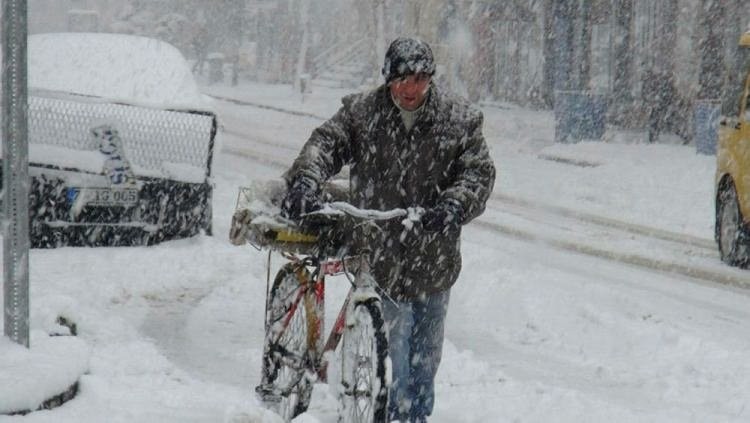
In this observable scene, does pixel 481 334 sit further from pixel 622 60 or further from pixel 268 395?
pixel 622 60

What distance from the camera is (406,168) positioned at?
549 cm

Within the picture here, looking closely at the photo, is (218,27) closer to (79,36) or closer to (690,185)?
(690,185)

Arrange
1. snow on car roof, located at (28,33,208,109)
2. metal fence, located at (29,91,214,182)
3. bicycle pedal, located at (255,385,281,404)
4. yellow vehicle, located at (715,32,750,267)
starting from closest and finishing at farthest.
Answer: bicycle pedal, located at (255,385,281,404), metal fence, located at (29,91,214,182), snow on car roof, located at (28,33,208,109), yellow vehicle, located at (715,32,750,267)

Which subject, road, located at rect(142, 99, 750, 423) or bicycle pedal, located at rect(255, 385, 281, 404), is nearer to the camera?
bicycle pedal, located at rect(255, 385, 281, 404)

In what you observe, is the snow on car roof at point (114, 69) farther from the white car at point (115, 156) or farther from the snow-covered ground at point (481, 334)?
the snow-covered ground at point (481, 334)

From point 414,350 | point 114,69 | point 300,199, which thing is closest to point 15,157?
point 300,199

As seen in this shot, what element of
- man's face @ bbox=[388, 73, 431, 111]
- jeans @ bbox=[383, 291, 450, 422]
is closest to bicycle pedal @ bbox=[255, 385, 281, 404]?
jeans @ bbox=[383, 291, 450, 422]

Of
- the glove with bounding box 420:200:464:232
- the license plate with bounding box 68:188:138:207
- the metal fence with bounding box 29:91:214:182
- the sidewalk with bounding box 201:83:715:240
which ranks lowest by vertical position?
the sidewalk with bounding box 201:83:715:240

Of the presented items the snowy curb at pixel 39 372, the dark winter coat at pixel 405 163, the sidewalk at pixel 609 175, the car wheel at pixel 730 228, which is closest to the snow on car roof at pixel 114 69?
the snowy curb at pixel 39 372

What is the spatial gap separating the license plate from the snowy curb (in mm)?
3997

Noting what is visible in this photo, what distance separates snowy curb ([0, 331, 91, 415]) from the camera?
215 inches

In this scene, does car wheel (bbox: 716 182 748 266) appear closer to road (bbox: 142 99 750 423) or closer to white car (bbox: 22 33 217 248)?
road (bbox: 142 99 750 423)

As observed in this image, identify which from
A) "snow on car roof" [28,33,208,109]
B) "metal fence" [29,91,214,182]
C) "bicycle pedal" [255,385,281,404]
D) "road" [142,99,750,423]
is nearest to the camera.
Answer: "bicycle pedal" [255,385,281,404]

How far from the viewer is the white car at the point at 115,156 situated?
10.1m
